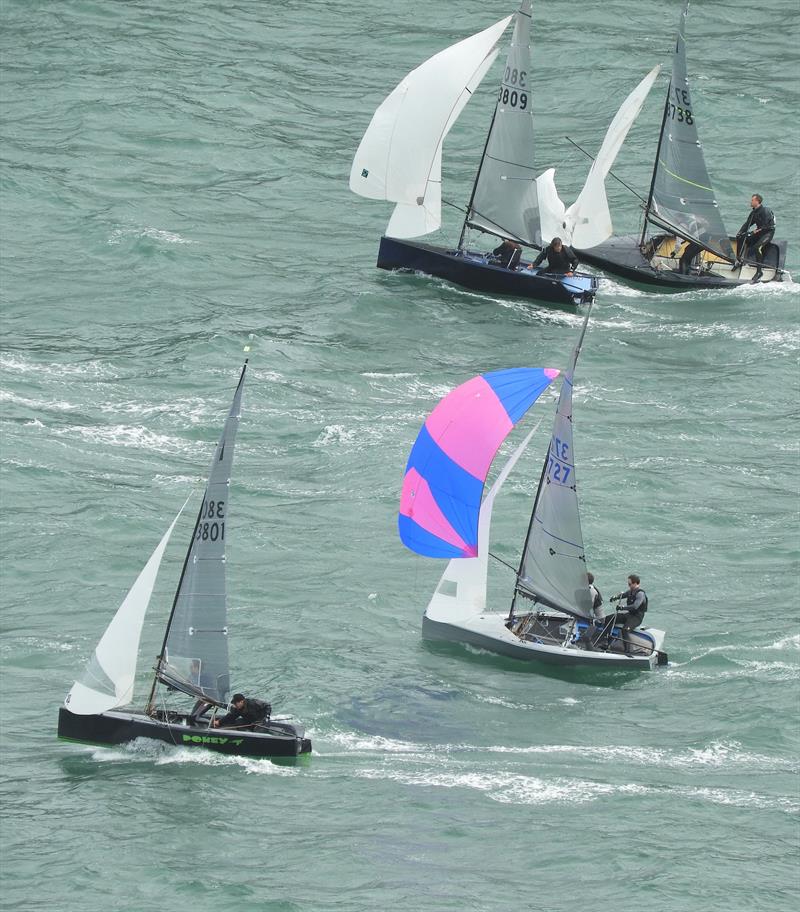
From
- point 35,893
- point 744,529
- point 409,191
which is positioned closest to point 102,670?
point 35,893

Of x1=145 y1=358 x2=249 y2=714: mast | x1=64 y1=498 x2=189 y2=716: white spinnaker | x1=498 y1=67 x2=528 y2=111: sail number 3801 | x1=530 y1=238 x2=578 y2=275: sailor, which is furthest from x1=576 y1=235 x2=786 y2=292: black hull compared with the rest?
x1=64 y1=498 x2=189 y2=716: white spinnaker

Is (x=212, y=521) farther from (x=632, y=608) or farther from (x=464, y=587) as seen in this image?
(x=632, y=608)

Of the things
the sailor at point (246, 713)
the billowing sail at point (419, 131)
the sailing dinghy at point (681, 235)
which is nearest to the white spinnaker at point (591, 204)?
the sailing dinghy at point (681, 235)

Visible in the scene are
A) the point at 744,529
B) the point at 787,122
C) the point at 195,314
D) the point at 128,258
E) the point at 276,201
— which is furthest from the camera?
the point at 787,122

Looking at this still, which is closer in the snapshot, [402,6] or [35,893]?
[35,893]

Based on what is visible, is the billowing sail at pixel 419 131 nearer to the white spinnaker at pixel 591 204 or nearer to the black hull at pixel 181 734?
the white spinnaker at pixel 591 204

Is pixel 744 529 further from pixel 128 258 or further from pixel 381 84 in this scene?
pixel 381 84
